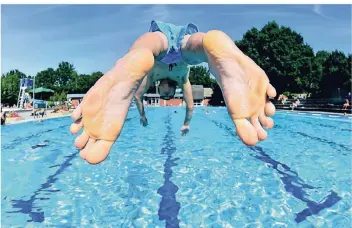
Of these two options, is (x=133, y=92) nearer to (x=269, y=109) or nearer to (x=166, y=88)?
(x=269, y=109)

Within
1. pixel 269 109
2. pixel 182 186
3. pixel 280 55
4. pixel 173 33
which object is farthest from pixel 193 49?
pixel 280 55

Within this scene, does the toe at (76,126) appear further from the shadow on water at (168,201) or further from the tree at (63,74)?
the tree at (63,74)

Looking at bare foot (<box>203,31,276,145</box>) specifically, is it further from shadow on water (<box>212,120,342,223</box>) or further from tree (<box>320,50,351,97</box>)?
tree (<box>320,50,351,97</box>)

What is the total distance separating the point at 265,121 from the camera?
8.32 ft

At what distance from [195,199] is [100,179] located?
6.45 feet

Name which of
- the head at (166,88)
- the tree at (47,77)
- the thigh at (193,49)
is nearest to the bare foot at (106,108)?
the thigh at (193,49)

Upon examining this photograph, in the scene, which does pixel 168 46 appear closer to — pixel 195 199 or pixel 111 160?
pixel 195 199

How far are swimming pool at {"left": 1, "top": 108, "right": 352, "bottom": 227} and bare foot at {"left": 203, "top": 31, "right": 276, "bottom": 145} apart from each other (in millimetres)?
1963

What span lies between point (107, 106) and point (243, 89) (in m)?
1.06

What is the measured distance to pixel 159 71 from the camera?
15.0 ft

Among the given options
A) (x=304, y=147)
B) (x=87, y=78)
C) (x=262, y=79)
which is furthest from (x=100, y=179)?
(x=87, y=78)

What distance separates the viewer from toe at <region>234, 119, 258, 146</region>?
242 cm

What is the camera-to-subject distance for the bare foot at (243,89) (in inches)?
97.7

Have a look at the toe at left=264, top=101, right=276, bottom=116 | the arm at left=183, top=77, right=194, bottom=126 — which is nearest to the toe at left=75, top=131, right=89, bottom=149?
the toe at left=264, top=101, right=276, bottom=116
